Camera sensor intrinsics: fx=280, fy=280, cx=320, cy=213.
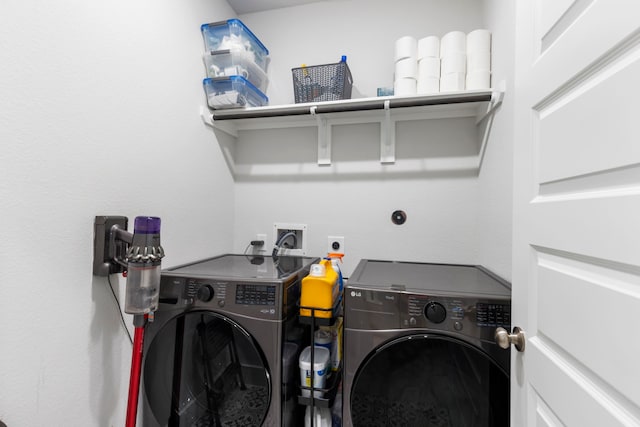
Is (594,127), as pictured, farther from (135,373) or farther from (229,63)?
(229,63)

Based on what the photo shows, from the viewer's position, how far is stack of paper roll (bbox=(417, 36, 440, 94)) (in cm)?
144

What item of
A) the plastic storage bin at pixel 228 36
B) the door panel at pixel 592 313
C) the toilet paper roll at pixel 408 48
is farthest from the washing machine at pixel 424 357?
the plastic storage bin at pixel 228 36

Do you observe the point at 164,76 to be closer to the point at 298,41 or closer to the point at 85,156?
the point at 85,156

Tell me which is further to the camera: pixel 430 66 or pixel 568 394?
pixel 430 66

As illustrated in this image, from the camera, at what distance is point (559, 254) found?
67cm

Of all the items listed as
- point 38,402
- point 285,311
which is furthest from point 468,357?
point 38,402

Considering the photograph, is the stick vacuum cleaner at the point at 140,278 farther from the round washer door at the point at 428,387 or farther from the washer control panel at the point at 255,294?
the round washer door at the point at 428,387

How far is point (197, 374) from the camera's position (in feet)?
3.84

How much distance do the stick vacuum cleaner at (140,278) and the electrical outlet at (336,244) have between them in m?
1.04

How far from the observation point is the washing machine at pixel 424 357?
943 mm

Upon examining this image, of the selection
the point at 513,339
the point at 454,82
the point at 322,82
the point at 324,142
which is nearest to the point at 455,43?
the point at 454,82

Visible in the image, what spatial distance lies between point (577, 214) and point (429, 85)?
1077 millimetres

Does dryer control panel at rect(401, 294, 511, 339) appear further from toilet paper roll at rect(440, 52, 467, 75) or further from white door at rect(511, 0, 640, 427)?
toilet paper roll at rect(440, 52, 467, 75)

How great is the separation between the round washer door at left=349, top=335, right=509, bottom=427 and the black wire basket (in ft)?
4.23
